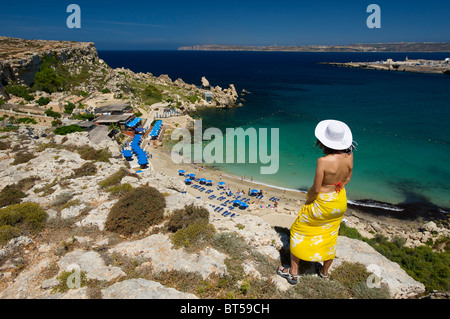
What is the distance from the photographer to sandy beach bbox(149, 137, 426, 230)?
1983cm

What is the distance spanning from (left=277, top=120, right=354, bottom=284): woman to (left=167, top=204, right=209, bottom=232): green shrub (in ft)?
11.2

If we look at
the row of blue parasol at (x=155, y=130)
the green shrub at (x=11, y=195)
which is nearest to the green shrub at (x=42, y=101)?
the row of blue parasol at (x=155, y=130)

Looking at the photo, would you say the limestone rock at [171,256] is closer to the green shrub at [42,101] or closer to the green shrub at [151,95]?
the green shrub at [42,101]

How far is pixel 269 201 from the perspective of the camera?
22.3 metres

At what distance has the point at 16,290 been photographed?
5301mm

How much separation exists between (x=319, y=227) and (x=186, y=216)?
464cm

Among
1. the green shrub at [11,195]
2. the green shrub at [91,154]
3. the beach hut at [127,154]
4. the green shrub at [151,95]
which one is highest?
the green shrub at [151,95]

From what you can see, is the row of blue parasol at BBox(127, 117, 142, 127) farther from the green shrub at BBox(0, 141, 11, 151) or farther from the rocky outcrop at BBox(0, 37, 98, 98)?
the green shrub at BBox(0, 141, 11, 151)

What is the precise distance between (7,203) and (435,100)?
84.8 metres

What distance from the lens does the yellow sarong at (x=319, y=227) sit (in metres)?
4.62

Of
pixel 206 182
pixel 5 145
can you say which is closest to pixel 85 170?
pixel 5 145

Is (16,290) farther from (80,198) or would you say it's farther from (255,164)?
(255,164)

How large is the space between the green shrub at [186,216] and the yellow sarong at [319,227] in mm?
3747
